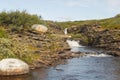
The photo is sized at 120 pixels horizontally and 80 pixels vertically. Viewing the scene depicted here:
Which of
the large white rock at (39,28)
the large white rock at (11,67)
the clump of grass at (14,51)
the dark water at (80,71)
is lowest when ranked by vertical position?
the dark water at (80,71)

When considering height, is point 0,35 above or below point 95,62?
above

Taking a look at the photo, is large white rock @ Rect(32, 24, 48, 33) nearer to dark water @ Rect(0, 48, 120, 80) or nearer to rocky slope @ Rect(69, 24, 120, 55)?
dark water @ Rect(0, 48, 120, 80)

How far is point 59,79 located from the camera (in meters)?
36.2

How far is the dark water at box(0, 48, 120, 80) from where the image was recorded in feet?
121

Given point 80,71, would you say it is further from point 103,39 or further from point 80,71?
point 103,39

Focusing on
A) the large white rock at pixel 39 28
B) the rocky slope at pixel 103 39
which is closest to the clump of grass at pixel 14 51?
the large white rock at pixel 39 28

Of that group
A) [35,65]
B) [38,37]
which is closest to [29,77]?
[35,65]

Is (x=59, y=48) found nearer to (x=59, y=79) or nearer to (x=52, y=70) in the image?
(x=52, y=70)

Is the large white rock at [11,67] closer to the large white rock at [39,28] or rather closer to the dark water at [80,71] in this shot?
the dark water at [80,71]

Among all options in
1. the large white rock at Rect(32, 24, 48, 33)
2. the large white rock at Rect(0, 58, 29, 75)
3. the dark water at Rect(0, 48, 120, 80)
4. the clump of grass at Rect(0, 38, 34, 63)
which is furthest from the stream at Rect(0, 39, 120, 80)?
the large white rock at Rect(32, 24, 48, 33)

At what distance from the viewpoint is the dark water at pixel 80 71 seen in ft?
121

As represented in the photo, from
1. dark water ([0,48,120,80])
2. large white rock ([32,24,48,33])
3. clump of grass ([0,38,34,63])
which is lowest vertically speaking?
dark water ([0,48,120,80])

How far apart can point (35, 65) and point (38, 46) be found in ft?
29.7

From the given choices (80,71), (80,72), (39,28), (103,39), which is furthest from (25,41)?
(103,39)
